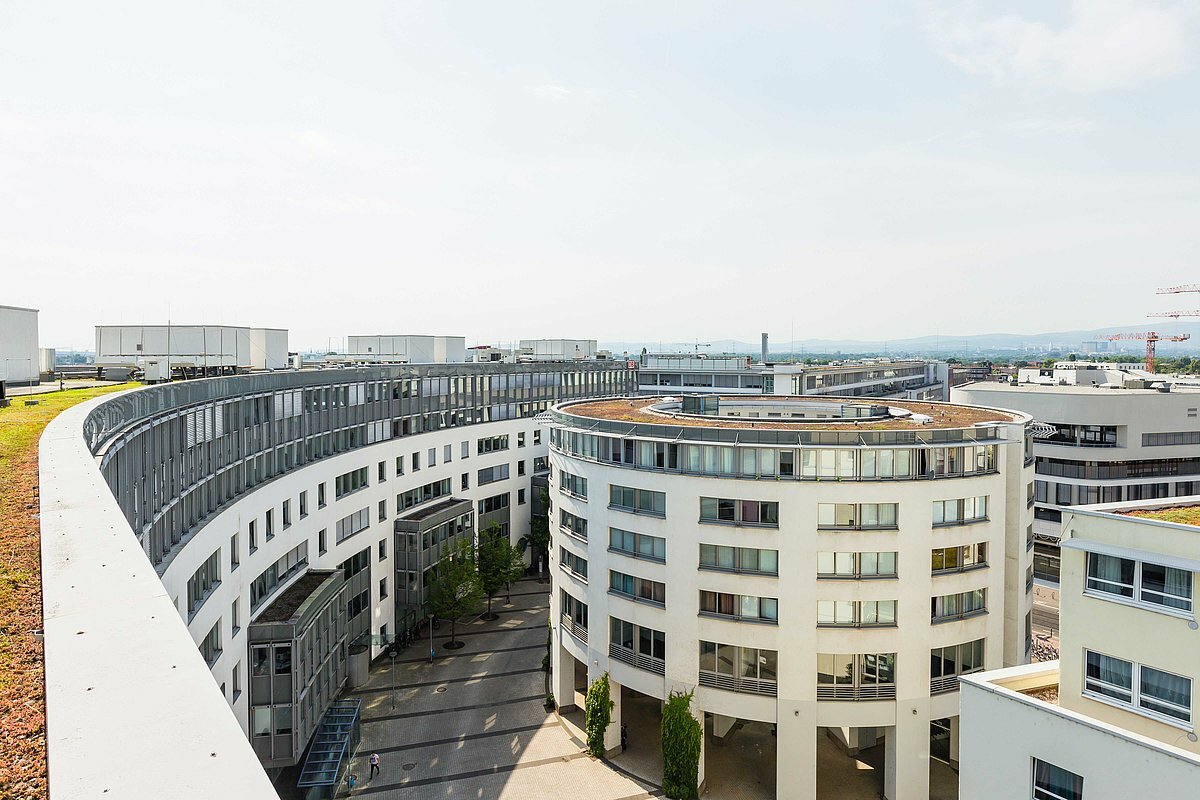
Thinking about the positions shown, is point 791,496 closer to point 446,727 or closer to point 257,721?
point 446,727

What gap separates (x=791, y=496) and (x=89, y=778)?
34477mm

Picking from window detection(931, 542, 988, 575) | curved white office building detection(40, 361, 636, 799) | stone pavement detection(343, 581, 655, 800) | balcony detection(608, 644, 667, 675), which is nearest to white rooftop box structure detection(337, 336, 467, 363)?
curved white office building detection(40, 361, 636, 799)

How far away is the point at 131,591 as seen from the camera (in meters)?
5.91

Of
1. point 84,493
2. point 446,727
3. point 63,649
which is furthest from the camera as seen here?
point 446,727

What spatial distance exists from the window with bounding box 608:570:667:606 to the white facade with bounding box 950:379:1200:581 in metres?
48.2

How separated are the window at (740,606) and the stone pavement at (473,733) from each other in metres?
9.45

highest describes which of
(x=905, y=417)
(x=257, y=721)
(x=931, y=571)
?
(x=905, y=417)

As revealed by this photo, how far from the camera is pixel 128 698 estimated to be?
407 centimetres

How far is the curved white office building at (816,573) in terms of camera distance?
35.3 m

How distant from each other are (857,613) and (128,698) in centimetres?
3588

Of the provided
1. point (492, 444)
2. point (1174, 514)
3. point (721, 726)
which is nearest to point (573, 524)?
point (721, 726)

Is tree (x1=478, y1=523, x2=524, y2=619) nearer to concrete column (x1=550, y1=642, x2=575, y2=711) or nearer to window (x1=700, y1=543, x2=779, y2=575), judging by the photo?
concrete column (x1=550, y1=642, x2=575, y2=711)

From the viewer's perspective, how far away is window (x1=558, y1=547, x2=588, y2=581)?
4222 cm

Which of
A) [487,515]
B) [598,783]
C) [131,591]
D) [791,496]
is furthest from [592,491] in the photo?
[131,591]
